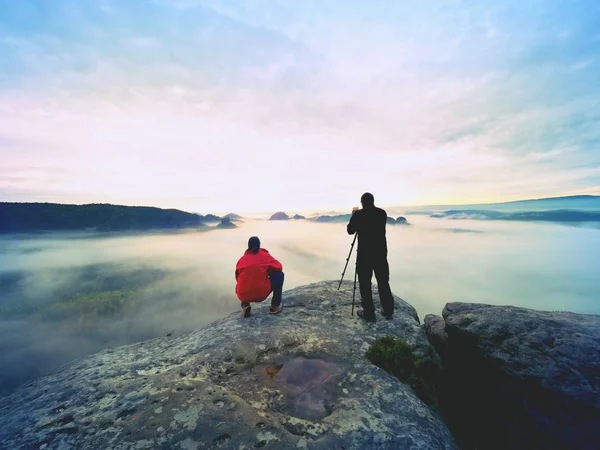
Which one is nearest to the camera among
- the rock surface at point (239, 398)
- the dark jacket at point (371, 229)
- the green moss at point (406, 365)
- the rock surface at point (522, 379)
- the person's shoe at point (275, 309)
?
the rock surface at point (239, 398)

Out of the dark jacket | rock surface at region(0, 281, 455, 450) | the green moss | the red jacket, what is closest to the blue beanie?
the red jacket

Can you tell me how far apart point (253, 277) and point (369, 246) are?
448cm

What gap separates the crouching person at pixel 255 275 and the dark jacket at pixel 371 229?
129 inches

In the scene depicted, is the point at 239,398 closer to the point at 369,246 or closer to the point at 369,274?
the point at 369,274

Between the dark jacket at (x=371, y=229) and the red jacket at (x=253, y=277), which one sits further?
the red jacket at (x=253, y=277)

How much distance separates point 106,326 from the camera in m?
167

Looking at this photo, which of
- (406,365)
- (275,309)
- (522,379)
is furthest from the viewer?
(275,309)

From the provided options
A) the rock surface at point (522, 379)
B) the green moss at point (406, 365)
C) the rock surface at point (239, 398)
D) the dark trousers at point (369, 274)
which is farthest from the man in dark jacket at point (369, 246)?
the rock surface at point (522, 379)

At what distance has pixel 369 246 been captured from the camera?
10148 mm

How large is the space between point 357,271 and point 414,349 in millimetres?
3118

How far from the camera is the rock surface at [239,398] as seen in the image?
5109 mm

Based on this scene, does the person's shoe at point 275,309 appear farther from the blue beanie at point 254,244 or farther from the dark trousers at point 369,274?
the dark trousers at point 369,274

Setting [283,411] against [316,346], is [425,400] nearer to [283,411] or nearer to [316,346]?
[316,346]

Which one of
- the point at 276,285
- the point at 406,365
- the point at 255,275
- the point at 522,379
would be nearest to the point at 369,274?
the point at 406,365
